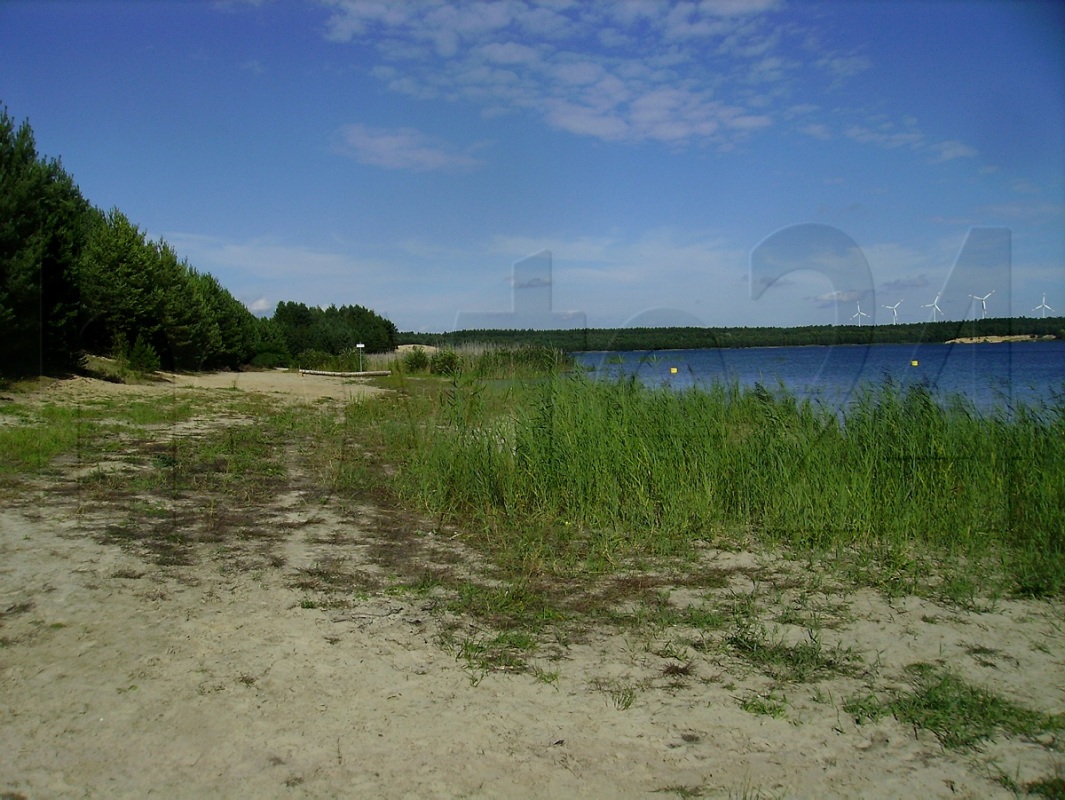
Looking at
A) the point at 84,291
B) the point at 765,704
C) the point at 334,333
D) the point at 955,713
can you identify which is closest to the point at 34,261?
the point at 84,291

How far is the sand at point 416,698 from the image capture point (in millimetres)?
2910

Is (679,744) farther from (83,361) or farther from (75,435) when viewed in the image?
(83,361)

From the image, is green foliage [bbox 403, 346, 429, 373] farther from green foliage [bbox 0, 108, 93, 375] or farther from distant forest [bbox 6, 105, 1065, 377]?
green foliage [bbox 0, 108, 93, 375]

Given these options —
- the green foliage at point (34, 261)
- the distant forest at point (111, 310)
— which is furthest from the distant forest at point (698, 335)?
the green foliage at point (34, 261)

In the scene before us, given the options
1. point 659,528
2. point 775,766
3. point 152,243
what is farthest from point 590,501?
point 152,243

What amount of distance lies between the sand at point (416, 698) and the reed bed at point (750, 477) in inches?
42.1

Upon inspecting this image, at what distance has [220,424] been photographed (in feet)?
42.0

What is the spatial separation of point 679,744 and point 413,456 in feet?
17.4

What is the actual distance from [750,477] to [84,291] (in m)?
19.7

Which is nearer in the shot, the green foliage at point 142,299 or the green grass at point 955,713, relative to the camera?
the green grass at point 955,713

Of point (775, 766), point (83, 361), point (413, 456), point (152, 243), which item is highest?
point (152, 243)

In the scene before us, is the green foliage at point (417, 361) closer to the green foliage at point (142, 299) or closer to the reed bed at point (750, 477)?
the green foliage at point (142, 299)

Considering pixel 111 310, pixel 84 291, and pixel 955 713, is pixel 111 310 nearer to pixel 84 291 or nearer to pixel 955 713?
pixel 84 291

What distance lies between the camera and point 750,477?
268 inches
